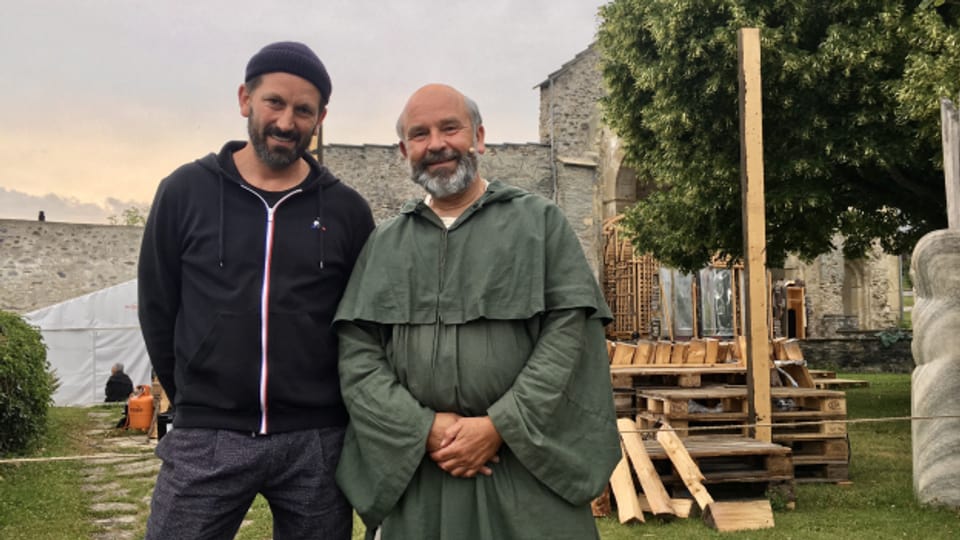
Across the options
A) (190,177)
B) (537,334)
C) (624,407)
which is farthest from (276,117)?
(624,407)

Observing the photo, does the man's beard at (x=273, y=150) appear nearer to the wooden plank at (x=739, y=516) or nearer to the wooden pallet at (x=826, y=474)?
the wooden plank at (x=739, y=516)

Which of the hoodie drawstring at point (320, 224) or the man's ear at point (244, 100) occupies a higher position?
the man's ear at point (244, 100)

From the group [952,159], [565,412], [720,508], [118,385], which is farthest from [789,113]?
[118,385]

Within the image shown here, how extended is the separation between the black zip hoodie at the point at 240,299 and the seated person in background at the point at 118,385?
14.4 meters

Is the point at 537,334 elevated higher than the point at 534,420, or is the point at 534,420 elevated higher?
the point at 537,334

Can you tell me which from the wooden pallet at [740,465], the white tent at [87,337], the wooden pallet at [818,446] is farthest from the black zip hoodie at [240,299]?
the white tent at [87,337]

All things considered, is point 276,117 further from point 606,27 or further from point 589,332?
point 606,27

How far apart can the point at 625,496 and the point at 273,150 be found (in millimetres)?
3898

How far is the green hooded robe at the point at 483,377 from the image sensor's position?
7.53 feet

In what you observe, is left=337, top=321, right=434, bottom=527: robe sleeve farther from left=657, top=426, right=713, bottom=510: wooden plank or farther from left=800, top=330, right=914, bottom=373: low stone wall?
left=800, top=330, right=914, bottom=373: low stone wall

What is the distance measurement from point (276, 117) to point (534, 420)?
115cm

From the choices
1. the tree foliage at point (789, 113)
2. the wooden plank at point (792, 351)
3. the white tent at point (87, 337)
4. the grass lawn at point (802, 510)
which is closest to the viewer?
the grass lawn at point (802, 510)

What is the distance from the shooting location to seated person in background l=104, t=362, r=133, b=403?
1549 centimetres

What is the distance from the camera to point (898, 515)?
542 cm
